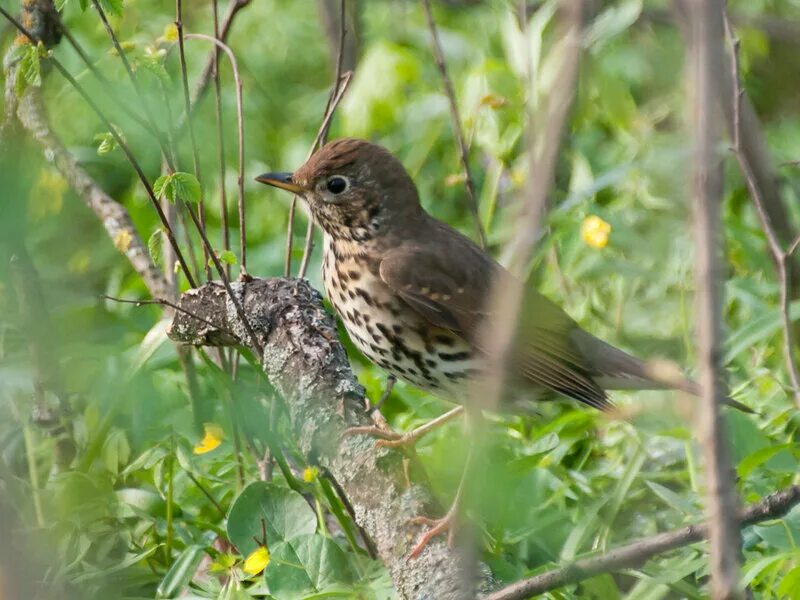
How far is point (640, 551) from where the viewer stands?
2.04m

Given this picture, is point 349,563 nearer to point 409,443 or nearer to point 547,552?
point 409,443

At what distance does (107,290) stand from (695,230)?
3.76 m

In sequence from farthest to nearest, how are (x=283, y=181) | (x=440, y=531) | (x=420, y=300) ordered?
(x=283, y=181)
(x=420, y=300)
(x=440, y=531)

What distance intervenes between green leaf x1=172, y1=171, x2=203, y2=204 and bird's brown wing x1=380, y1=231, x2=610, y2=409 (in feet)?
2.96

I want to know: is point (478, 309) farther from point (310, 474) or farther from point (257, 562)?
point (257, 562)

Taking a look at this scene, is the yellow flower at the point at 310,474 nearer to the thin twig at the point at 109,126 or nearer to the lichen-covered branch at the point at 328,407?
the lichen-covered branch at the point at 328,407

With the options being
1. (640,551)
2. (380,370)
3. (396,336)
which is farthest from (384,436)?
(640,551)

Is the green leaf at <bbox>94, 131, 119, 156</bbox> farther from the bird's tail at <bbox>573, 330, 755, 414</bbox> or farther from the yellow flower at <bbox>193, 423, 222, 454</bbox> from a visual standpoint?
the bird's tail at <bbox>573, 330, 755, 414</bbox>

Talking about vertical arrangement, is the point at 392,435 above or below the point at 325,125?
below

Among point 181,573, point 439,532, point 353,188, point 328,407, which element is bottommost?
point 439,532

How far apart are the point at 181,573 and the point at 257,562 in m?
0.21

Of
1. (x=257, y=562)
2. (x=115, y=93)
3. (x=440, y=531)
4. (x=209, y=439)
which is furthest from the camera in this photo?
(x=209, y=439)

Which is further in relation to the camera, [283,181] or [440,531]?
[283,181]

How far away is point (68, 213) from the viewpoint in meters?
3.57
